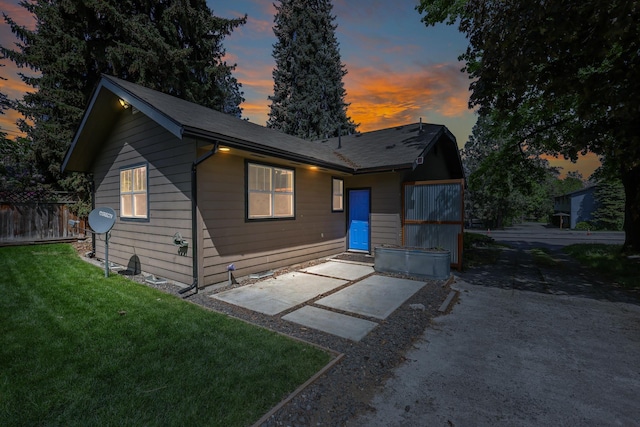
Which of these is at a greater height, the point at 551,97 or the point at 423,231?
the point at 551,97

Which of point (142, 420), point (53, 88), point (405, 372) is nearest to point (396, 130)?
point (405, 372)

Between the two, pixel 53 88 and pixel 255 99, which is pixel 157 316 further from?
pixel 255 99

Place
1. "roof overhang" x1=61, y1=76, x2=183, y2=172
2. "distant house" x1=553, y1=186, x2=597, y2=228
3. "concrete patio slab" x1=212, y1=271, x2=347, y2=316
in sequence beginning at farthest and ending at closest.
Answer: "distant house" x1=553, y1=186, x2=597, y2=228
"roof overhang" x1=61, y1=76, x2=183, y2=172
"concrete patio slab" x1=212, y1=271, x2=347, y2=316

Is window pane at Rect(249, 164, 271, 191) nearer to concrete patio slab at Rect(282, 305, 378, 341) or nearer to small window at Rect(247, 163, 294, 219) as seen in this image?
small window at Rect(247, 163, 294, 219)

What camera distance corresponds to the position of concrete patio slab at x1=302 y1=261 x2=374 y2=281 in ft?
21.5

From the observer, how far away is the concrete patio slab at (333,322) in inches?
141

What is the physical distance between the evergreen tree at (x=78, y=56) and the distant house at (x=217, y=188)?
19.9 feet

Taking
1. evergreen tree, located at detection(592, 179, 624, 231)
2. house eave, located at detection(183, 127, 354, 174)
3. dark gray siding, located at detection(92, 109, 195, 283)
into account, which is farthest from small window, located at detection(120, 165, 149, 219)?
evergreen tree, located at detection(592, 179, 624, 231)

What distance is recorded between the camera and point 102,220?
6.20m

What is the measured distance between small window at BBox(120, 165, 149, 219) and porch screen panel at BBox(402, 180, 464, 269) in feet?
22.4

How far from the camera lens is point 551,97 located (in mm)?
5535

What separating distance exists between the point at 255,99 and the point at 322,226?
15373mm

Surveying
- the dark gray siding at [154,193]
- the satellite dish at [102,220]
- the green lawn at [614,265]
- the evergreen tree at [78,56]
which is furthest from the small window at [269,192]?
the evergreen tree at [78,56]

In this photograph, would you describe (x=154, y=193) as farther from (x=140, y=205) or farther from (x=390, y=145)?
(x=390, y=145)
